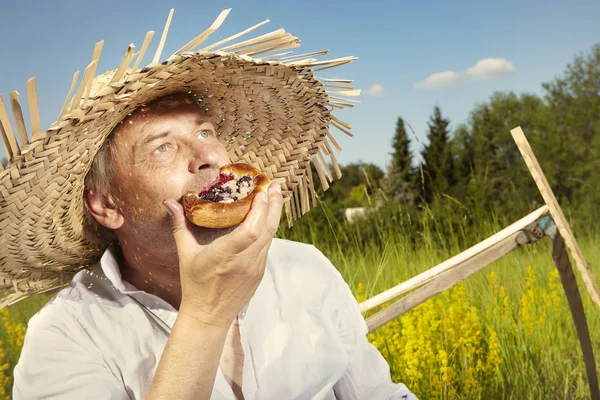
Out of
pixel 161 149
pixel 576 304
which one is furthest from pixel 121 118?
pixel 576 304

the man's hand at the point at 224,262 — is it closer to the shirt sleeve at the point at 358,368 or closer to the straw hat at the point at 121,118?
the straw hat at the point at 121,118

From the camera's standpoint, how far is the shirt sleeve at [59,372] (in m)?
1.57

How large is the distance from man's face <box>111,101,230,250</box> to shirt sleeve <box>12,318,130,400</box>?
35 cm

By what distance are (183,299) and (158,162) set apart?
392 millimetres

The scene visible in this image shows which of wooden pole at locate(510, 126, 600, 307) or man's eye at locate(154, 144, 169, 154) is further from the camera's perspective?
wooden pole at locate(510, 126, 600, 307)

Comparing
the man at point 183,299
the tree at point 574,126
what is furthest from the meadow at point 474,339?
the tree at point 574,126

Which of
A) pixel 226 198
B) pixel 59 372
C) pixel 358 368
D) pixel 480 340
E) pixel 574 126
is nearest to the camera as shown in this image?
pixel 226 198

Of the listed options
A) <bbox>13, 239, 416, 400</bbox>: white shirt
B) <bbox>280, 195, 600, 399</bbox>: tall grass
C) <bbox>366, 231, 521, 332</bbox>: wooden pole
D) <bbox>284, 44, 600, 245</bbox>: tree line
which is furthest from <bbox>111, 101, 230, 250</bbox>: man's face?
<bbox>284, 44, 600, 245</bbox>: tree line

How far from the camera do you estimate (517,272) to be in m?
4.88

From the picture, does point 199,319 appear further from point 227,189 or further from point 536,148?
point 536,148

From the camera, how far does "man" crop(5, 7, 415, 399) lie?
→ 1441mm

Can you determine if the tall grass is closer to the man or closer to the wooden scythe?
the wooden scythe

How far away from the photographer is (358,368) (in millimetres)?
2004

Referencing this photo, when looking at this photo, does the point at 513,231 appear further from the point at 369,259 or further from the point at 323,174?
the point at 369,259
